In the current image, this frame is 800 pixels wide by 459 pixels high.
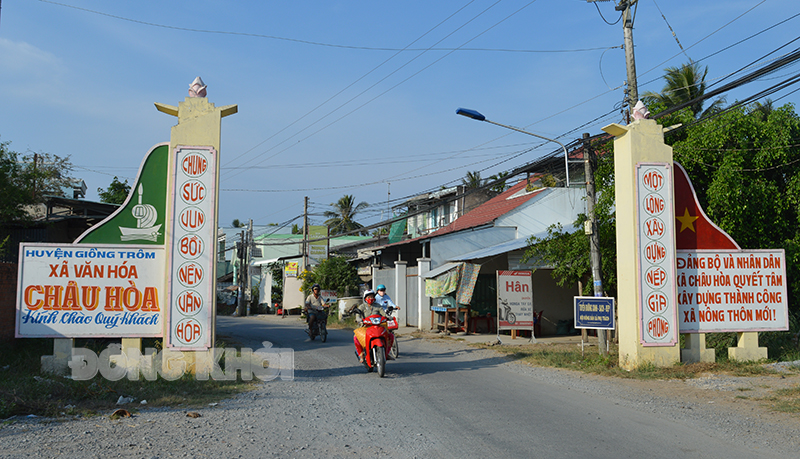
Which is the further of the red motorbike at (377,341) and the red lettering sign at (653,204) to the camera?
the red lettering sign at (653,204)

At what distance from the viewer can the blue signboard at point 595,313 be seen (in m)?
12.4

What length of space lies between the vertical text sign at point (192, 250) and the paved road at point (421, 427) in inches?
62.2

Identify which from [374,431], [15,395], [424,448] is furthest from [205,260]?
[424,448]

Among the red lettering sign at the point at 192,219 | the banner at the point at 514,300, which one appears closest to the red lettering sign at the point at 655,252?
the banner at the point at 514,300

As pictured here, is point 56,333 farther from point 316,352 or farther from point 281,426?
point 316,352

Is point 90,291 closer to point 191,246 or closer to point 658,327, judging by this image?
point 191,246

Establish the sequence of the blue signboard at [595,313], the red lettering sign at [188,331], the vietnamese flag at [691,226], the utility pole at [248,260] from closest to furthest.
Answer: the red lettering sign at [188,331] < the vietnamese flag at [691,226] < the blue signboard at [595,313] < the utility pole at [248,260]

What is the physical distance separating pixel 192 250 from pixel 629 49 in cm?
1029

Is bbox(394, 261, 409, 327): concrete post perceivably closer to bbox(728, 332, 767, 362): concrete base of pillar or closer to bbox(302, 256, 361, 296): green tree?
bbox(302, 256, 361, 296): green tree

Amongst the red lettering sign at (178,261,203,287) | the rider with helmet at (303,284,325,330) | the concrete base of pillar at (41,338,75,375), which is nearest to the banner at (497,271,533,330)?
the rider with helmet at (303,284,325,330)

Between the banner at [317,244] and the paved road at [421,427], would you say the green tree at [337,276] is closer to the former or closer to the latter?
the banner at [317,244]

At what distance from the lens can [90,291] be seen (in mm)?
10062

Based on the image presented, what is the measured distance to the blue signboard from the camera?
40.7ft

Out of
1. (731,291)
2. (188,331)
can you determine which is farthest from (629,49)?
(188,331)
